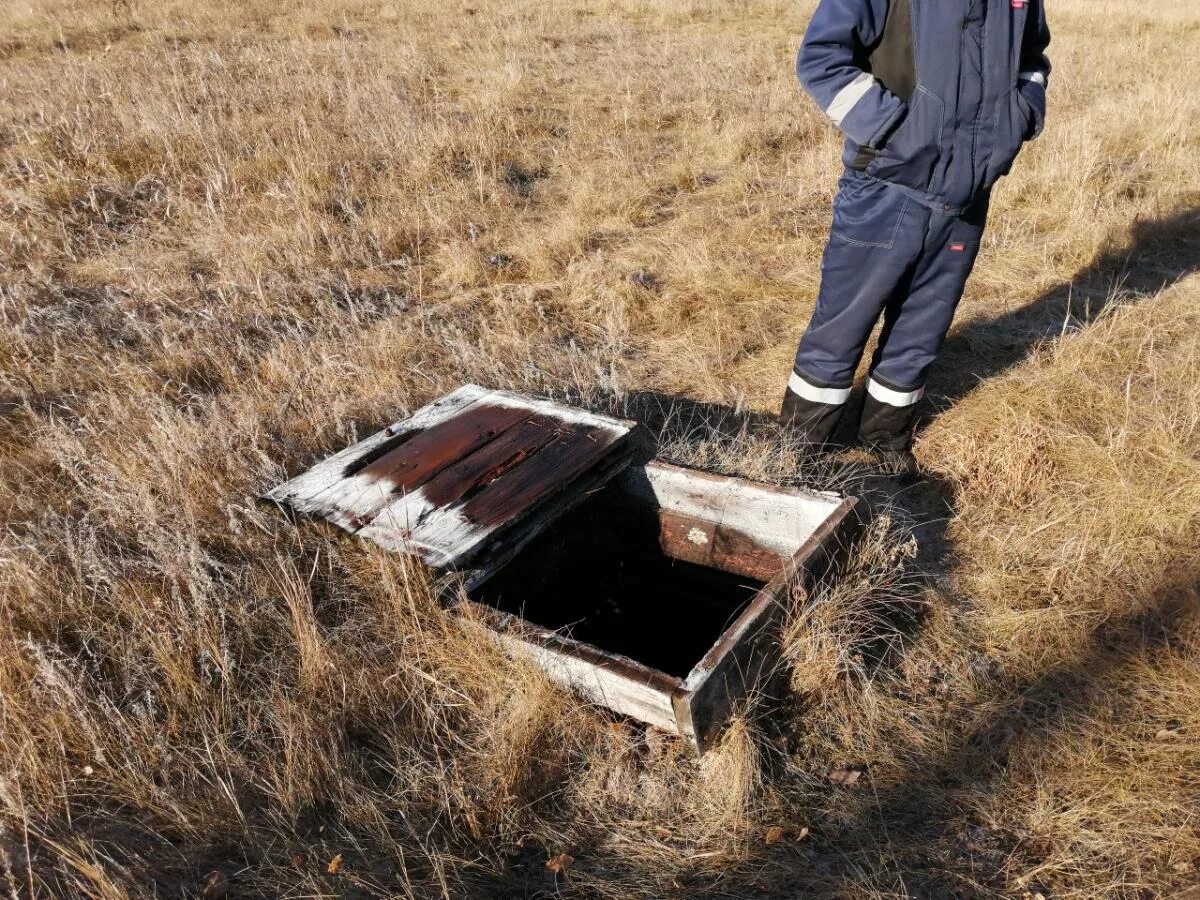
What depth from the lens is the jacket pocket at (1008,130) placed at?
2.59 meters

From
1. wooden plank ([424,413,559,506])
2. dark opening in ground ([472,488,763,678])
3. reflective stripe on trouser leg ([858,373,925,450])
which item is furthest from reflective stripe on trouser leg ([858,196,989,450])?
wooden plank ([424,413,559,506])

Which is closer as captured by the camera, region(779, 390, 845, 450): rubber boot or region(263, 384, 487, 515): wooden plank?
region(263, 384, 487, 515): wooden plank

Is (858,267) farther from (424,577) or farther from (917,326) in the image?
(424,577)

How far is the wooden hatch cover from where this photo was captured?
245 cm

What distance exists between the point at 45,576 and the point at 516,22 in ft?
34.7

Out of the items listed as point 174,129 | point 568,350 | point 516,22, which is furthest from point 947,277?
point 516,22

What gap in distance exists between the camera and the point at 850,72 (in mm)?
2568

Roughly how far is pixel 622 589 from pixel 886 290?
4.76ft

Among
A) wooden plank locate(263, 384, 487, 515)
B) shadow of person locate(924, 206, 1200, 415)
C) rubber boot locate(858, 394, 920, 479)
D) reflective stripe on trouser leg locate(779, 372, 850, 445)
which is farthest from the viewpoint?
shadow of person locate(924, 206, 1200, 415)

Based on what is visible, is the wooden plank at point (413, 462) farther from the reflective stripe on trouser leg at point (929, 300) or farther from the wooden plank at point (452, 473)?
the reflective stripe on trouser leg at point (929, 300)

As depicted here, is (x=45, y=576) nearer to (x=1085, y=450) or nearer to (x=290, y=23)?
(x=1085, y=450)

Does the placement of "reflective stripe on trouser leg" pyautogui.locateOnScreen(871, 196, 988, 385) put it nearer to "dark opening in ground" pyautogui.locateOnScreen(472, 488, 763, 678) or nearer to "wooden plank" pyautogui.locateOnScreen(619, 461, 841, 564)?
"wooden plank" pyautogui.locateOnScreen(619, 461, 841, 564)

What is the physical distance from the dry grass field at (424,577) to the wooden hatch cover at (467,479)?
0.13 metres

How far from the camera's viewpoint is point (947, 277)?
289 cm
